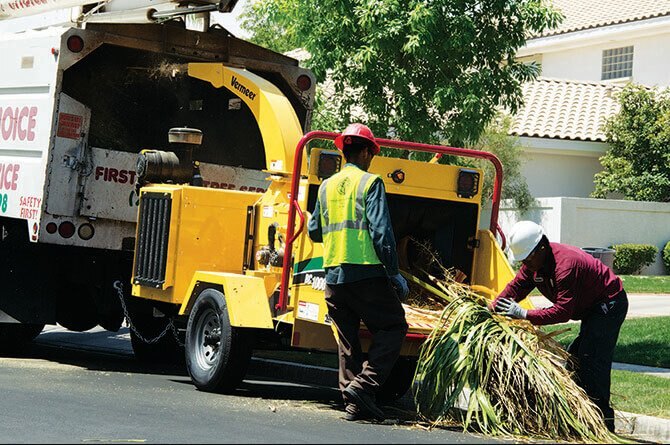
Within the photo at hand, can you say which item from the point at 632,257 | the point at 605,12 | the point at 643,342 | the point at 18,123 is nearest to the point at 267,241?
the point at 18,123

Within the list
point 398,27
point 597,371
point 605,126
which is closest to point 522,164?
point 605,126

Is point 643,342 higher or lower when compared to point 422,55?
lower

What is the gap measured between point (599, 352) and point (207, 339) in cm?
322

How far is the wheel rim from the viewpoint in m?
10.0

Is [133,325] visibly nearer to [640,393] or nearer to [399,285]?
[399,285]

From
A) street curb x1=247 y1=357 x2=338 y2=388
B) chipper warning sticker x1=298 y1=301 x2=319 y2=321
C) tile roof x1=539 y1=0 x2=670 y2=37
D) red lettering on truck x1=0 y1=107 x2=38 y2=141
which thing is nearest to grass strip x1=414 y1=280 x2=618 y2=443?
chipper warning sticker x1=298 y1=301 x2=319 y2=321

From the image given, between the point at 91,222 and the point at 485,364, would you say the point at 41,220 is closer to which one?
the point at 91,222

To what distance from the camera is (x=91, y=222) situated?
12016 millimetres

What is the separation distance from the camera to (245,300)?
9.62m

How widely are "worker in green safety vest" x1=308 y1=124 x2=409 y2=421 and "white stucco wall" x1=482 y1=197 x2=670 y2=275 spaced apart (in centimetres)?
1707

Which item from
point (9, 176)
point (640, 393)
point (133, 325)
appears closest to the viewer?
point (640, 393)

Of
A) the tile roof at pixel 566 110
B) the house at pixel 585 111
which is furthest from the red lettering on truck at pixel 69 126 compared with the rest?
the tile roof at pixel 566 110

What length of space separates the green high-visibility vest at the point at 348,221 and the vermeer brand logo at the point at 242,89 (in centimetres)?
299

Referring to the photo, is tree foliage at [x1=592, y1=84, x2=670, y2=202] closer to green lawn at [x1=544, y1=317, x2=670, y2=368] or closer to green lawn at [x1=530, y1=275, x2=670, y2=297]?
green lawn at [x1=530, y1=275, x2=670, y2=297]
